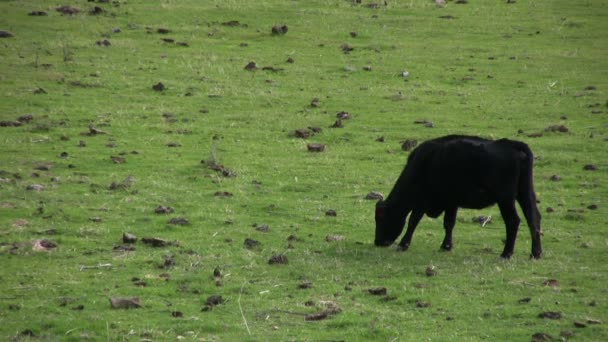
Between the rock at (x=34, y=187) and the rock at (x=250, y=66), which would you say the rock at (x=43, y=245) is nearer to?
the rock at (x=34, y=187)

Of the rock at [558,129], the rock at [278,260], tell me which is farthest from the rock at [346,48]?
the rock at [278,260]

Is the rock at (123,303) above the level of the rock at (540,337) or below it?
below

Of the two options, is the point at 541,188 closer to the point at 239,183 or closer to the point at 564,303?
the point at 239,183

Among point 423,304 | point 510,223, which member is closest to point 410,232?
point 510,223

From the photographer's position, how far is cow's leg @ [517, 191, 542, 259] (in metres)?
16.3

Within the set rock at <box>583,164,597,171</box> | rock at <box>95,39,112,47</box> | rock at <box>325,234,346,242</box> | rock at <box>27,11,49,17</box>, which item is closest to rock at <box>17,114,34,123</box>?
rock at <box>95,39,112,47</box>

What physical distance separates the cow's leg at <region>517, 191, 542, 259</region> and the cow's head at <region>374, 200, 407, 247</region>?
7.14ft

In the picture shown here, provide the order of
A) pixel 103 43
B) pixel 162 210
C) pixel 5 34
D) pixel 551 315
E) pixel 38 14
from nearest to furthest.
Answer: pixel 551 315 < pixel 162 210 < pixel 103 43 < pixel 5 34 < pixel 38 14

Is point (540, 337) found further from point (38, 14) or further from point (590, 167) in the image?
point (38, 14)

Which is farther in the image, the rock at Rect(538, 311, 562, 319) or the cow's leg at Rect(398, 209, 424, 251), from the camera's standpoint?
the cow's leg at Rect(398, 209, 424, 251)

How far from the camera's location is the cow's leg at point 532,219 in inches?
642

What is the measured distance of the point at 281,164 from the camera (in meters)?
24.2

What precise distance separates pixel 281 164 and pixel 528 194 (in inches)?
346

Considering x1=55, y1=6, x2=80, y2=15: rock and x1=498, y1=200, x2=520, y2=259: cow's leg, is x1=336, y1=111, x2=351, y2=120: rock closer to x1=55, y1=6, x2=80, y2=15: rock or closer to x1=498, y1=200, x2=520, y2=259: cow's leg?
x1=498, y1=200, x2=520, y2=259: cow's leg
